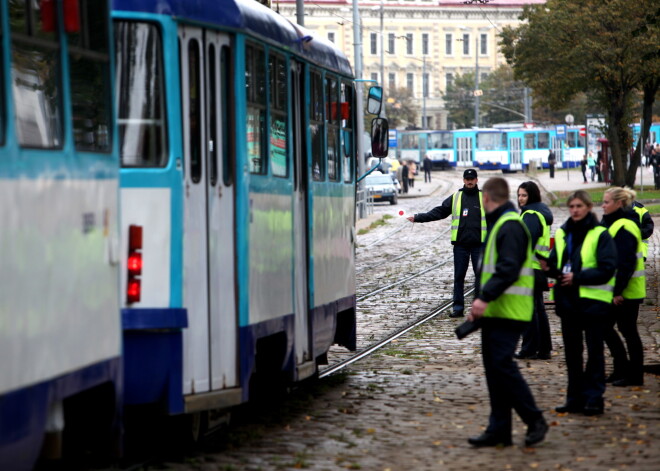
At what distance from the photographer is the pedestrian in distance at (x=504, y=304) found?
8.29m

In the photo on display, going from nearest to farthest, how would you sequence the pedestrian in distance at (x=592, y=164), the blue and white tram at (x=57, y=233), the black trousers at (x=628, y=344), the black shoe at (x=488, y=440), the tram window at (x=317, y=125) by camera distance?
1. the blue and white tram at (x=57, y=233)
2. the black shoe at (x=488, y=440)
3. the tram window at (x=317, y=125)
4. the black trousers at (x=628, y=344)
5. the pedestrian in distance at (x=592, y=164)

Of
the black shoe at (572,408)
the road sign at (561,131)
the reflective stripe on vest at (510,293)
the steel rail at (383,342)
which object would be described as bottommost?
the steel rail at (383,342)

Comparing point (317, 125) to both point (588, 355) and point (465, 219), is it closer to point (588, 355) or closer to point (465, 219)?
point (588, 355)

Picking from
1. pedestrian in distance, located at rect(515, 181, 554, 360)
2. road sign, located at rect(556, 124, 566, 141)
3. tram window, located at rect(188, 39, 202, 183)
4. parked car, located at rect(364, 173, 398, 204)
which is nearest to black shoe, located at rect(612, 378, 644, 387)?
pedestrian in distance, located at rect(515, 181, 554, 360)

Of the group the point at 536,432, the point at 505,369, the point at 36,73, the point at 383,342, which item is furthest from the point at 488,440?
the point at 383,342

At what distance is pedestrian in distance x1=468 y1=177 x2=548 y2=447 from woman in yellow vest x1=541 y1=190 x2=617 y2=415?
1.05 meters

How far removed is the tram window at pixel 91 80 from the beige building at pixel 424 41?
110 meters

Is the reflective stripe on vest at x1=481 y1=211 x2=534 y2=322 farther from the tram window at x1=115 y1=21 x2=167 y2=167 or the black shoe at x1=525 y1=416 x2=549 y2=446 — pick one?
the tram window at x1=115 y1=21 x2=167 y2=167

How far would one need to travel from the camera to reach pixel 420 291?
2053 cm

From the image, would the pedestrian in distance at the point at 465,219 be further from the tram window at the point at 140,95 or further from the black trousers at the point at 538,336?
the tram window at the point at 140,95

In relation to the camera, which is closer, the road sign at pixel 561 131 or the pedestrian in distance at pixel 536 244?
the pedestrian in distance at pixel 536 244

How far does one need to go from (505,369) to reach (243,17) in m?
2.55

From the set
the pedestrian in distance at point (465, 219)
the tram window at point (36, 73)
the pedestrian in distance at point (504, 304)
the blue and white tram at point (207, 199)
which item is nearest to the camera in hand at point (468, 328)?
the pedestrian in distance at point (504, 304)

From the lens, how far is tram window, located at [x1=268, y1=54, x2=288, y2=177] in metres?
9.03
